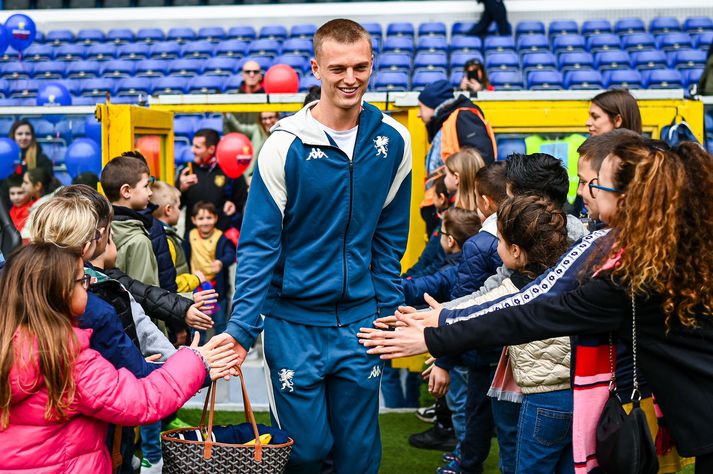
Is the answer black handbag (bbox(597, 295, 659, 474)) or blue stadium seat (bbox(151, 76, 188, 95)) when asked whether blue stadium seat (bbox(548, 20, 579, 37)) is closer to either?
blue stadium seat (bbox(151, 76, 188, 95))

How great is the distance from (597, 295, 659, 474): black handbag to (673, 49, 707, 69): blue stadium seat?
1388cm

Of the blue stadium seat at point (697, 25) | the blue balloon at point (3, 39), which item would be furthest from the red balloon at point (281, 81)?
the blue stadium seat at point (697, 25)

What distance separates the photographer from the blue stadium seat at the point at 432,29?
17812mm

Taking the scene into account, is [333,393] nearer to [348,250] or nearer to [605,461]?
[348,250]

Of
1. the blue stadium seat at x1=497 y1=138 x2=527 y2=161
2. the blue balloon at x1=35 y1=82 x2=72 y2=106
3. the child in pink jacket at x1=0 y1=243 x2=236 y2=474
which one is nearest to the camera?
the child in pink jacket at x1=0 y1=243 x2=236 y2=474

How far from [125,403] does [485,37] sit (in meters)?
15.7

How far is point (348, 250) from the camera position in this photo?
11.3ft

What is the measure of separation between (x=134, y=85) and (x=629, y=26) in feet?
30.3

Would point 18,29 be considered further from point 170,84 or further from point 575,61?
point 575,61

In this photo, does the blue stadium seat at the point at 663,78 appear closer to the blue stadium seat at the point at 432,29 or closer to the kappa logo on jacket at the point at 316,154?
the blue stadium seat at the point at 432,29

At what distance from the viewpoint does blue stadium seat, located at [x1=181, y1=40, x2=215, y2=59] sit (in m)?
17.7

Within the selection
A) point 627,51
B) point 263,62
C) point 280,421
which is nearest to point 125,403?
point 280,421

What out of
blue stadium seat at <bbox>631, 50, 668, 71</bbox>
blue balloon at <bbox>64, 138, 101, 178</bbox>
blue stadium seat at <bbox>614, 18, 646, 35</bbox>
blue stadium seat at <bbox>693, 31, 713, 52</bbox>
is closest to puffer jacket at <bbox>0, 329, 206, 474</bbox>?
blue balloon at <bbox>64, 138, 101, 178</bbox>

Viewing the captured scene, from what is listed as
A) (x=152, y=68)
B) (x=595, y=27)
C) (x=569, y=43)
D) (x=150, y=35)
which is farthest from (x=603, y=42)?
(x=150, y=35)
